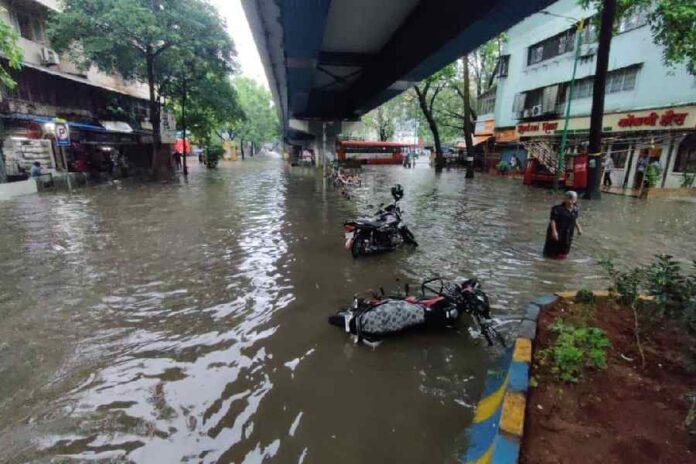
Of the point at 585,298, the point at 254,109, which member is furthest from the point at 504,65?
the point at 254,109

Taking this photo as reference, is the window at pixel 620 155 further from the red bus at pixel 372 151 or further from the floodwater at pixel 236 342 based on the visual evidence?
the red bus at pixel 372 151

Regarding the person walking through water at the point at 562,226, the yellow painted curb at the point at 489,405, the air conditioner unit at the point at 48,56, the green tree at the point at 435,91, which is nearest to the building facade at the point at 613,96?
the green tree at the point at 435,91

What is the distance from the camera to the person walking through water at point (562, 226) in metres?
7.01

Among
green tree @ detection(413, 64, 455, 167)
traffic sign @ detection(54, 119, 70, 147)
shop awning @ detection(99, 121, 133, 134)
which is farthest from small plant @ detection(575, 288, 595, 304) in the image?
shop awning @ detection(99, 121, 133, 134)

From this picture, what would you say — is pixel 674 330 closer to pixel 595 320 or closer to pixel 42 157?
pixel 595 320

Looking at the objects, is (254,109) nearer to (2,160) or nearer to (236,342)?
(2,160)

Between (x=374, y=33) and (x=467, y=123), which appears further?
(x=467, y=123)

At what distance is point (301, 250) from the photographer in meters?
8.30

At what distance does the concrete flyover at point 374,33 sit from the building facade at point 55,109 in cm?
1351

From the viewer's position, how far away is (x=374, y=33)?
8.27 meters

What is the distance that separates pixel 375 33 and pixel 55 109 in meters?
21.4

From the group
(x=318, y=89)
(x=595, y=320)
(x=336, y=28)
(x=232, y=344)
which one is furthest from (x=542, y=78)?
(x=232, y=344)

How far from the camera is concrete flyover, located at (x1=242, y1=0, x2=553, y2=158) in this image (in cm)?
559

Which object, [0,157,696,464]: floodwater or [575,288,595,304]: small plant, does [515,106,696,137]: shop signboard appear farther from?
[575,288,595,304]: small plant
